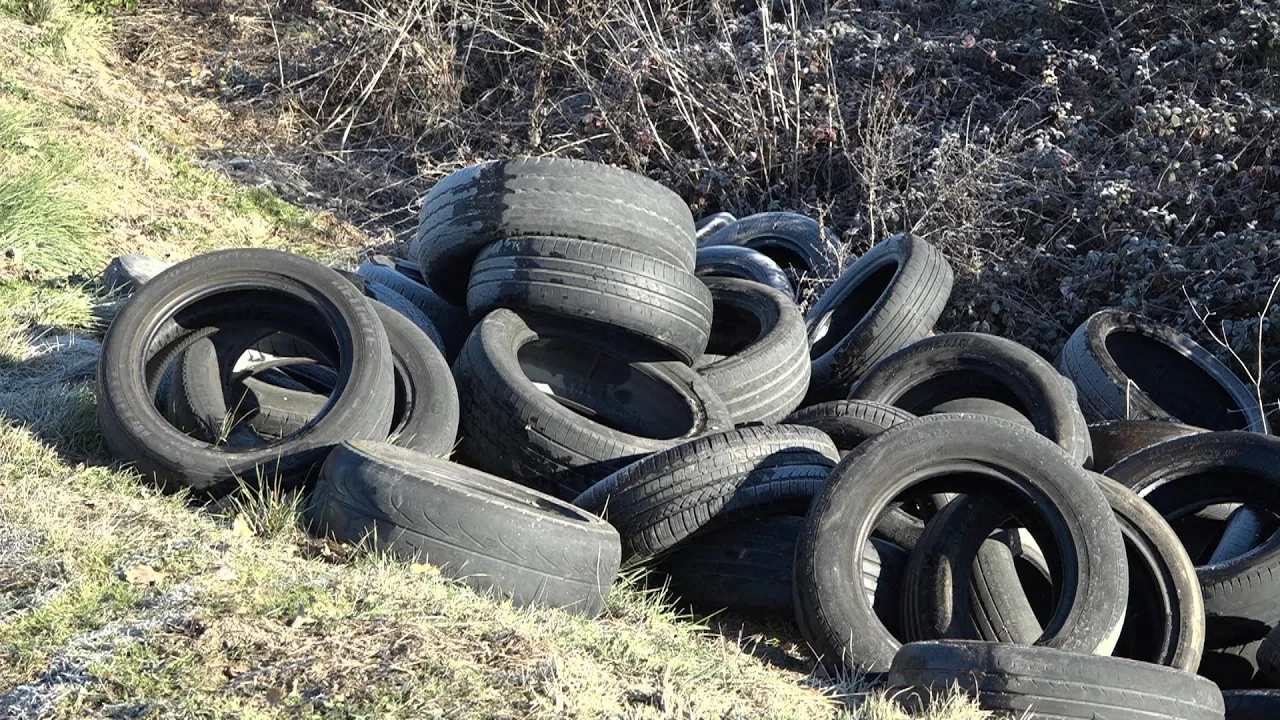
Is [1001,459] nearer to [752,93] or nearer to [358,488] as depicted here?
[358,488]

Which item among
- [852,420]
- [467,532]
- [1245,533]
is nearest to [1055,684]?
[467,532]

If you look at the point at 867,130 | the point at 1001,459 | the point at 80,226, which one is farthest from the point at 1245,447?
the point at 80,226

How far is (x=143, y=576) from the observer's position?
14.4ft

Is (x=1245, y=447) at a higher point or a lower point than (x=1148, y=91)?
lower

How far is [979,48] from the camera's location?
11688mm

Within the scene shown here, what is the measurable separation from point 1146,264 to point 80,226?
7.89 meters

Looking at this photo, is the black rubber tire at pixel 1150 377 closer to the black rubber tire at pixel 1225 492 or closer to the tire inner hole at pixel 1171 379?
the tire inner hole at pixel 1171 379

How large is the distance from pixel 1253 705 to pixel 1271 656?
0.32 metres

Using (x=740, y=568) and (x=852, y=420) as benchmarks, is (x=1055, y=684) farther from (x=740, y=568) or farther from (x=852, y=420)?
(x=852, y=420)

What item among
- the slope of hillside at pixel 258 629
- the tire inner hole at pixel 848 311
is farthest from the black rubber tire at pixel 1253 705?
the tire inner hole at pixel 848 311

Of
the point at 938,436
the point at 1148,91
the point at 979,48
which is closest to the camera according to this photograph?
the point at 938,436

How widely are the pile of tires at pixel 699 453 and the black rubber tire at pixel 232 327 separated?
0.01m

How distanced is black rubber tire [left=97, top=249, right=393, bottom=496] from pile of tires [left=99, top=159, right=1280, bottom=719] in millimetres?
14

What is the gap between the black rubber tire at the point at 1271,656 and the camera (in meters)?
5.23
